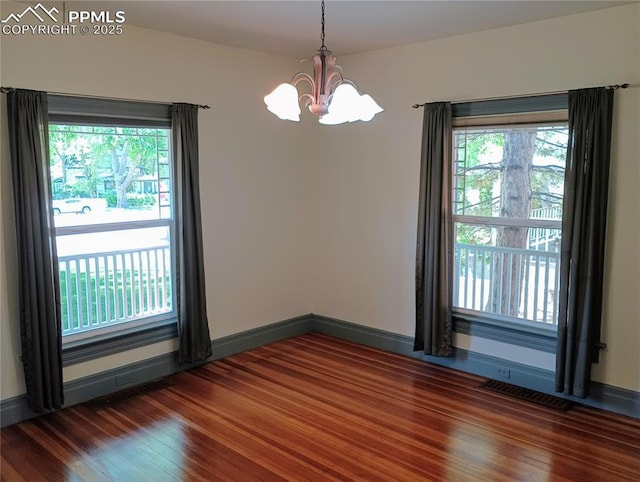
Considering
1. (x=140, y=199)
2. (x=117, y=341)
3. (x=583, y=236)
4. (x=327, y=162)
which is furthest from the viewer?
(x=327, y=162)

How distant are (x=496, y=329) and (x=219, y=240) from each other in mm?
2486

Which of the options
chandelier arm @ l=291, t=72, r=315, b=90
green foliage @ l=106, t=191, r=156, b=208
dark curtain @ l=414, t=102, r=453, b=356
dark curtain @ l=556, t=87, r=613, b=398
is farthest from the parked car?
dark curtain @ l=556, t=87, r=613, b=398

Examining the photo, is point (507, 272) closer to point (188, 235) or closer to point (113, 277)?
point (188, 235)

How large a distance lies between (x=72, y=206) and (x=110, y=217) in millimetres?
305

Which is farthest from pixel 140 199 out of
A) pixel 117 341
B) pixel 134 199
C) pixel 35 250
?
pixel 117 341

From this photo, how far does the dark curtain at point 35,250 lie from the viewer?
343 cm

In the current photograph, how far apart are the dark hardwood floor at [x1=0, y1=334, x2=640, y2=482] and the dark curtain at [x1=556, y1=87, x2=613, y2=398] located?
0.46 metres

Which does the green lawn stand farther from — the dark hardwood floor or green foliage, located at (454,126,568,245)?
green foliage, located at (454,126,568,245)

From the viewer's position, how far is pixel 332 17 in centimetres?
375

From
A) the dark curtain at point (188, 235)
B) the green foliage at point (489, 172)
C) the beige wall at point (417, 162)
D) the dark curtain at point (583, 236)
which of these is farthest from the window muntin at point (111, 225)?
the dark curtain at point (583, 236)

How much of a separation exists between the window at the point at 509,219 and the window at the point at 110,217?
2.45 metres

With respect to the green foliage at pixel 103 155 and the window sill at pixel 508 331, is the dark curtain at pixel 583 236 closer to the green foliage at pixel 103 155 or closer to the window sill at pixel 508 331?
the window sill at pixel 508 331

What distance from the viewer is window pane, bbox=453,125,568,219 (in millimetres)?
3986

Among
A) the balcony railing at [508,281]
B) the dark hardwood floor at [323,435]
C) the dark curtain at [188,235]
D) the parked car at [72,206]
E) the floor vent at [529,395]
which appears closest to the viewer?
the dark hardwood floor at [323,435]
